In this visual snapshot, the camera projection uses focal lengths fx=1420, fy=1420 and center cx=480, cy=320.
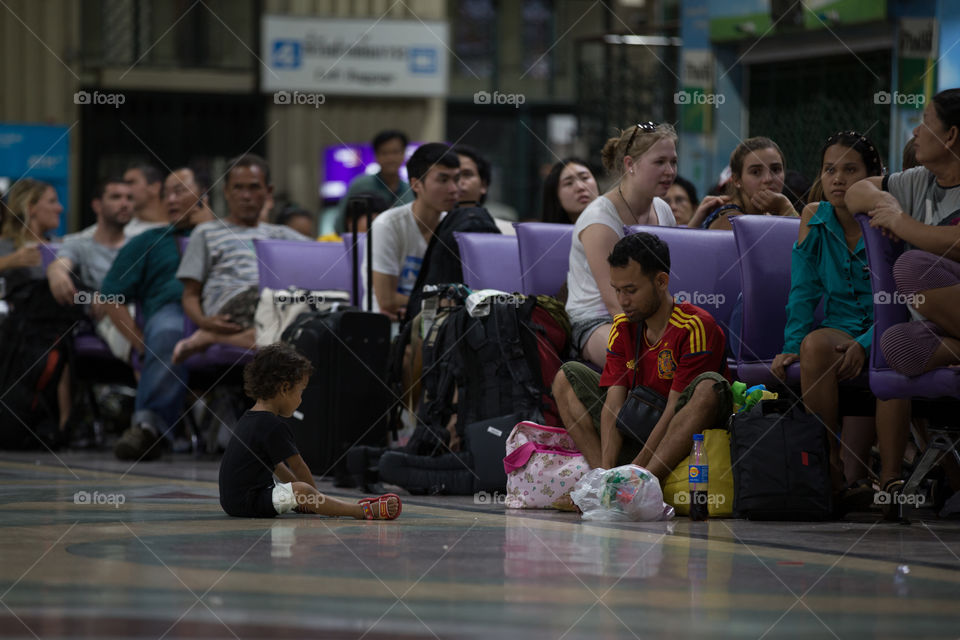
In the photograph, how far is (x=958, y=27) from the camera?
28.9 ft

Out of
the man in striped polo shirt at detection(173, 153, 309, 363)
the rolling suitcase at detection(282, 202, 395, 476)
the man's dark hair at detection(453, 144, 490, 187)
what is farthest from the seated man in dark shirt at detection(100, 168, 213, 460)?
the man's dark hair at detection(453, 144, 490, 187)

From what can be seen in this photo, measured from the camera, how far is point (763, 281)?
4934mm

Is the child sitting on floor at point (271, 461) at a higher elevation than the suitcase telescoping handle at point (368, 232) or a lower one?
lower

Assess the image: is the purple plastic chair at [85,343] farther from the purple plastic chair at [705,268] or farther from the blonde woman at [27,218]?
the purple plastic chair at [705,268]

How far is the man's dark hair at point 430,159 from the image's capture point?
6113 mm

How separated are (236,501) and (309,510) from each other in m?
0.21

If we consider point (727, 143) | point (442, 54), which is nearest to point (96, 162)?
point (442, 54)

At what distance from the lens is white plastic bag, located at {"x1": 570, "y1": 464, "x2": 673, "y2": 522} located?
13.5ft

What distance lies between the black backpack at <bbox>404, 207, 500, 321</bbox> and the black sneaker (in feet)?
4.93

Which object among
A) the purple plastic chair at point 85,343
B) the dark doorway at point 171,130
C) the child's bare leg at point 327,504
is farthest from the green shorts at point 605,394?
the dark doorway at point 171,130

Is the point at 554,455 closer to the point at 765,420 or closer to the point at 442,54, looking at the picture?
the point at 765,420

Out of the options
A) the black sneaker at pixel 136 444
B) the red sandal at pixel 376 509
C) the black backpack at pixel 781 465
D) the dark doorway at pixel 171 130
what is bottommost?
the black sneaker at pixel 136 444

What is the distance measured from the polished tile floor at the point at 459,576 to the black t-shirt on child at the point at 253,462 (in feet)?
0.30

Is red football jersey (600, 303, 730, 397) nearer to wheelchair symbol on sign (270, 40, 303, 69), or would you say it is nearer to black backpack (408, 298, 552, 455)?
black backpack (408, 298, 552, 455)
